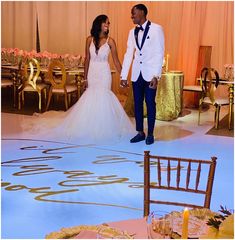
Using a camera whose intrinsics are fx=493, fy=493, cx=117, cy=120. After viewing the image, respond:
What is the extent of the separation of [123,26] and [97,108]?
4.37 m

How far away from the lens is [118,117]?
21.2 ft

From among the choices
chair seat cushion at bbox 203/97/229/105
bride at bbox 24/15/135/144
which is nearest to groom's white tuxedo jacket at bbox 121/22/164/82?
bride at bbox 24/15/135/144

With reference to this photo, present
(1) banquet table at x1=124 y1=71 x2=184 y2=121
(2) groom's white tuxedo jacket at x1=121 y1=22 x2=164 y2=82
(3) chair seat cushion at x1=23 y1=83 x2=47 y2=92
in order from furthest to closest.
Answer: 1. (3) chair seat cushion at x1=23 y1=83 x2=47 y2=92
2. (1) banquet table at x1=124 y1=71 x2=184 y2=121
3. (2) groom's white tuxedo jacket at x1=121 y1=22 x2=164 y2=82

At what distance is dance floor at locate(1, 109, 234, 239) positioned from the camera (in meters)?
3.68

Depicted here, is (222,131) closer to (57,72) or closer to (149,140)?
(149,140)

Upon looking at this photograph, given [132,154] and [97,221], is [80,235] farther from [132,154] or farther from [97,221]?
[132,154]

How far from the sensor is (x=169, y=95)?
24.6ft

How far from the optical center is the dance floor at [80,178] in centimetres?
368

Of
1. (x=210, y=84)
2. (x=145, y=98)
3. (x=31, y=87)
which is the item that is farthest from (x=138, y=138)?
(x=31, y=87)

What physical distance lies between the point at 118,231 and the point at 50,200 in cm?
229

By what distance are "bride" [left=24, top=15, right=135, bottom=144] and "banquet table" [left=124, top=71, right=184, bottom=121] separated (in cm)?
117

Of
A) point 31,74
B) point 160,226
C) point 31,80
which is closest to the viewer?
point 160,226

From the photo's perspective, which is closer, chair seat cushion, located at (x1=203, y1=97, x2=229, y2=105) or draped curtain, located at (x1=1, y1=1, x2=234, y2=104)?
chair seat cushion, located at (x1=203, y1=97, x2=229, y2=105)

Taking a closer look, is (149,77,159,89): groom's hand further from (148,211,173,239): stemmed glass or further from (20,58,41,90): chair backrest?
(148,211,173,239): stemmed glass
